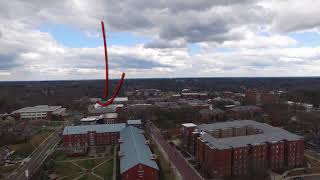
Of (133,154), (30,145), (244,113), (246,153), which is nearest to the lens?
(133,154)

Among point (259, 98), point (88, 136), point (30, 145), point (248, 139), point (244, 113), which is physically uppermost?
point (259, 98)

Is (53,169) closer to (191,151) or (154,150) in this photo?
(154,150)

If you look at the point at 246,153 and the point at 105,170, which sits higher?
the point at 246,153

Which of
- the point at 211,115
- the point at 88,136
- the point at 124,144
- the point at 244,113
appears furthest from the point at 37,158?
the point at 244,113

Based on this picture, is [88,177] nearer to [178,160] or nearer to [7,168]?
[178,160]

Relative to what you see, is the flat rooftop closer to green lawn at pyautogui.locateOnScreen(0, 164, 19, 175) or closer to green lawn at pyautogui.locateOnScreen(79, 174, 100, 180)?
green lawn at pyautogui.locateOnScreen(79, 174, 100, 180)

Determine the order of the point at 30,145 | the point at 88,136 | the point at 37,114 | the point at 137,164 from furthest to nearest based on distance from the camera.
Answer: the point at 37,114 < the point at 88,136 < the point at 30,145 < the point at 137,164

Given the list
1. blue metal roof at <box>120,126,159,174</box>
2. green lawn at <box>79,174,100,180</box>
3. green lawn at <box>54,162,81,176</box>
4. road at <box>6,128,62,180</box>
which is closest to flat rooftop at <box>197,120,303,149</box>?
blue metal roof at <box>120,126,159,174</box>

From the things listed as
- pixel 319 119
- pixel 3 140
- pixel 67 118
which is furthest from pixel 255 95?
pixel 3 140
